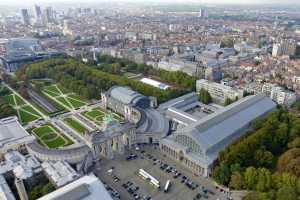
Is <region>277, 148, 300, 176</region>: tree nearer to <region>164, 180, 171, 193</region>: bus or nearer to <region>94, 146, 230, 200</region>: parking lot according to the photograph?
<region>94, 146, 230, 200</region>: parking lot

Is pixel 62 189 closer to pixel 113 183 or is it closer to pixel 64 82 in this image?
pixel 113 183

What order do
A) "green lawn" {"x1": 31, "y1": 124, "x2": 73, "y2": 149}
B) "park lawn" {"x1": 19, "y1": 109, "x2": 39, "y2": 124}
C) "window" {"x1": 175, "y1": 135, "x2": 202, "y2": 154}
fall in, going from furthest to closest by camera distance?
1. "park lawn" {"x1": 19, "y1": 109, "x2": 39, "y2": 124}
2. "green lawn" {"x1": 31, "y1": 124, "x2": 73, "y2": 149}
3. "window" {"x1": 175, "y1": 135, "x2": 202, "y2": 154}

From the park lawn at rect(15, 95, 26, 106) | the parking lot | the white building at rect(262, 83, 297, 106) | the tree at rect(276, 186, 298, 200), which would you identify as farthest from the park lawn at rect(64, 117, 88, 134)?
the white building at rect(262, 83, 297, 106)

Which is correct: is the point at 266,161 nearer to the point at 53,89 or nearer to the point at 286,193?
the point at 286,193

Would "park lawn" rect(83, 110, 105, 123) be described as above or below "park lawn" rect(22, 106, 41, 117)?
below

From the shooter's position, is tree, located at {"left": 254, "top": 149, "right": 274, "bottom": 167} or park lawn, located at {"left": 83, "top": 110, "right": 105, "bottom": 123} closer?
tree, located at {"left": 254, "top": 149, "right": 274, "bottom": 167}

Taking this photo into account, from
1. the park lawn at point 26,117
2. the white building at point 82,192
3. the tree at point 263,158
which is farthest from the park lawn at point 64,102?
the tree at point 263,158

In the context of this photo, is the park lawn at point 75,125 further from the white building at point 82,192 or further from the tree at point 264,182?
the tree at point 264,182
